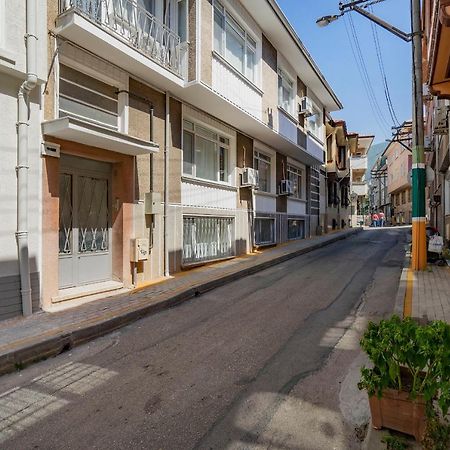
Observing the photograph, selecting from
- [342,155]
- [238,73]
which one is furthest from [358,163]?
[238,73]

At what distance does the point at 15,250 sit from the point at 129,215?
2.65 m

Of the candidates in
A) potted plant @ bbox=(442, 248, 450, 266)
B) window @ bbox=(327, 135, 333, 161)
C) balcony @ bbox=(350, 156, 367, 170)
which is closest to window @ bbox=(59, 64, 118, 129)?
potted plant @ bbox=(442, 248, 450, 266)

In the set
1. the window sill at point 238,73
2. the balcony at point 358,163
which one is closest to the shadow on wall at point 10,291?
the window sill at point 238,73

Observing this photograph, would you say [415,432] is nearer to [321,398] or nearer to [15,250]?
[321,398]

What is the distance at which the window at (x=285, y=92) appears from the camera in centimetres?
1512

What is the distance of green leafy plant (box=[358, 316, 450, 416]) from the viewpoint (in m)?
2.39

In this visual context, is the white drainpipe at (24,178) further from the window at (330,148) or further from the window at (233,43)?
the window at (330,148)

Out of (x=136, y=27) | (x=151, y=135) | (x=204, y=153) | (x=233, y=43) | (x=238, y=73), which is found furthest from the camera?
(x=233, y=43)

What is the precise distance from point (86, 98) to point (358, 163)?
116 feet

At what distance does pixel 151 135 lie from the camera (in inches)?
340

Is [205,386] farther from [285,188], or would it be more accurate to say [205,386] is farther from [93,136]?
[285,188]

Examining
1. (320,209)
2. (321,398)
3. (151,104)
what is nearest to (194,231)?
(151,104)

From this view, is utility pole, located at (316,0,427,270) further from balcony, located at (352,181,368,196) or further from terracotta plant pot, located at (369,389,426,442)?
balcony, located at (352,181,368,196)

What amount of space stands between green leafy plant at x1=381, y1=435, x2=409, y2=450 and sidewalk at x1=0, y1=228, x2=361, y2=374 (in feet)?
13.5
